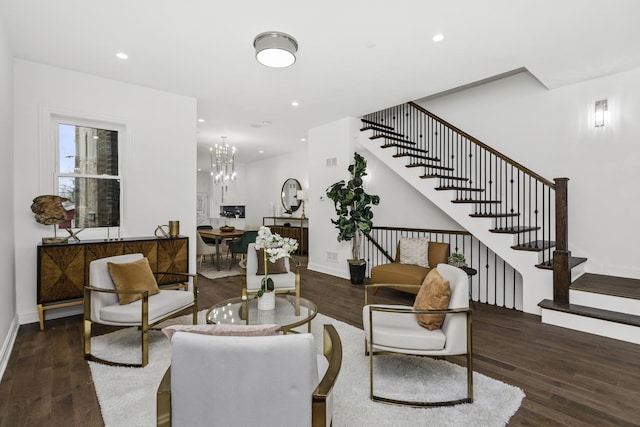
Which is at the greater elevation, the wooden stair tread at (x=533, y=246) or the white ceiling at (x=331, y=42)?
the white ceiling at (x=331, y=42)

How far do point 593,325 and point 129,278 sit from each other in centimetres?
479

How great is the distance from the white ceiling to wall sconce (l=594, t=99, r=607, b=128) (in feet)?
1.26

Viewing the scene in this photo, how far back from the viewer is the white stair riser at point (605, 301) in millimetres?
3344

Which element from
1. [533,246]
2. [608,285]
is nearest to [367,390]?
[533,246]

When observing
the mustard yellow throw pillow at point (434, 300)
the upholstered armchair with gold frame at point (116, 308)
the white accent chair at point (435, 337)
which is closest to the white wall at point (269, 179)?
the upholstered armchair with gold frame at point (116, 308)

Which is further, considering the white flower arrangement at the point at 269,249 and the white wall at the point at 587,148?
the white wall at the point at 587,148

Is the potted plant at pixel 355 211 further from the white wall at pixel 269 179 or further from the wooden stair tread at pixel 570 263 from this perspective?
the white wall at pixel 269 179

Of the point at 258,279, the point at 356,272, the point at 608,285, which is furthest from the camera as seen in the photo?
the point at 356,272

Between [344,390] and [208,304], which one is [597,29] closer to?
[344,390]

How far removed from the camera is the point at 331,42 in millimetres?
3322

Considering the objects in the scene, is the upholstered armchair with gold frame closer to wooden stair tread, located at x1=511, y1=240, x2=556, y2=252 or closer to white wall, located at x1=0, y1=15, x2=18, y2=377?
white wall, located at x1=0, y1=15, x2=18, y2=377

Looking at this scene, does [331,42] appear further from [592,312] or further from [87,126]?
[592,312]

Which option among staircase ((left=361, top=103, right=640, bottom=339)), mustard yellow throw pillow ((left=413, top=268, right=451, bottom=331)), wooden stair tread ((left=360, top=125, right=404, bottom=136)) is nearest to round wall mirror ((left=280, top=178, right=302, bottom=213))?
staircase ((left=361, top=103, right=640, bottom=339))

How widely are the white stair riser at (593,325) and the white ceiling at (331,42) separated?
2.93 m
